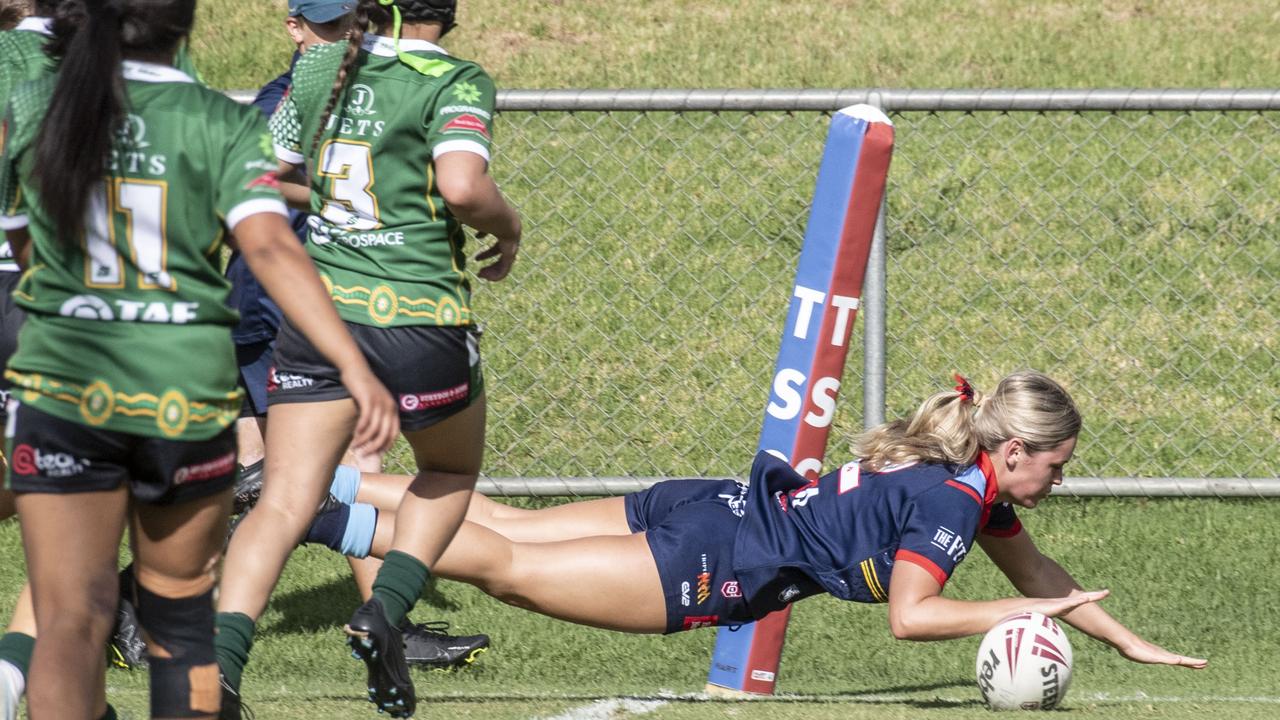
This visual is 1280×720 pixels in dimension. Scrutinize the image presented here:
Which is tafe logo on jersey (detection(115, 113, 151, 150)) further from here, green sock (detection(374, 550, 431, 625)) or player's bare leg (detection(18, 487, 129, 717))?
green sock (detection(374, 550, 431, 625))

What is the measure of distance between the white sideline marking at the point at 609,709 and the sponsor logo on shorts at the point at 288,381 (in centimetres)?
115

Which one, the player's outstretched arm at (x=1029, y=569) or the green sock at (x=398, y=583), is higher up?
the green sock at (x=398, y=583)

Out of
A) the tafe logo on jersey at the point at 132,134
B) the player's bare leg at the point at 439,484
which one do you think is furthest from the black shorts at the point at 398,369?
the tafe logo on jersey at the point at 132,134

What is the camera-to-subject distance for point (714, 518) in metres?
4.54

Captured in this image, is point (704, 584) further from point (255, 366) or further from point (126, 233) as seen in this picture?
point (126, 233)

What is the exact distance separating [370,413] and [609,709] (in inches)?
78.9

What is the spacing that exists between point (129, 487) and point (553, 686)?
2653 mm

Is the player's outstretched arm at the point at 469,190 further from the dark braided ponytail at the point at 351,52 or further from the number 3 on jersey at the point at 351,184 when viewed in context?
the dark braided ponytail at the point at 351,52

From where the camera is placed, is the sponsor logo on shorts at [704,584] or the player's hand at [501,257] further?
the sponsor logo on shorts at [704,584]

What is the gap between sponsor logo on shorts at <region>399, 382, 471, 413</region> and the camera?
3.79 m

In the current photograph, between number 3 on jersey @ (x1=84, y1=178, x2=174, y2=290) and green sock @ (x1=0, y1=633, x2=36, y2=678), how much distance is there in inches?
49.3

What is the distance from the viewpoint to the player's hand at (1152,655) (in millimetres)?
4192

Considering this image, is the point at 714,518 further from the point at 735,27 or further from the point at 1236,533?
the point at 735,27

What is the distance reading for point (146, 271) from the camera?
263 cm
